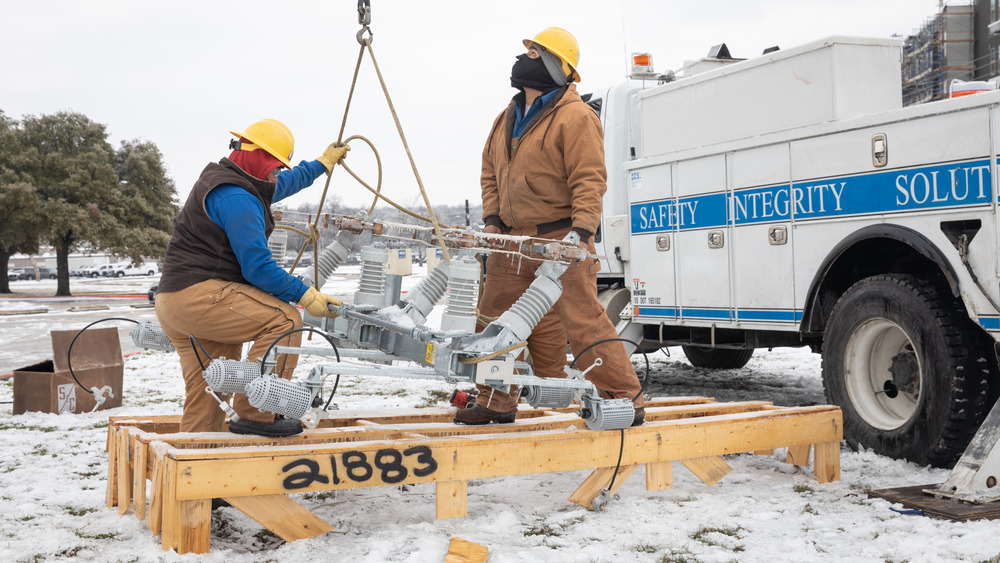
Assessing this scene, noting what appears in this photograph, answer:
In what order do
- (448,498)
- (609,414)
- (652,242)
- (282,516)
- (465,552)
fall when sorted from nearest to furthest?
(465,552) < (282,516) < (448,498) < (609,414) < (652,242)

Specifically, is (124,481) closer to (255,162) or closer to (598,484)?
(255,162)

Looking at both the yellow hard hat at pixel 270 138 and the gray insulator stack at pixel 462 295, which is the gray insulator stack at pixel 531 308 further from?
the yellow hard hat at pixel 270 138

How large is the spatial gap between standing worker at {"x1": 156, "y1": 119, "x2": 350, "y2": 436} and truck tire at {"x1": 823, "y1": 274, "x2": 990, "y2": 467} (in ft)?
10.8

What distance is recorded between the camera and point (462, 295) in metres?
4.07

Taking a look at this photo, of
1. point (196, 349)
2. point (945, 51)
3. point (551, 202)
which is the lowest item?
point (196, 349)

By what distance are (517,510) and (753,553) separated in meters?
1.23

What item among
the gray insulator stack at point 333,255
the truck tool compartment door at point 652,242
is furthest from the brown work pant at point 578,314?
the truck tool compartment door at point 652,242

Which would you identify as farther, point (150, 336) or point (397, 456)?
point (150, 336)

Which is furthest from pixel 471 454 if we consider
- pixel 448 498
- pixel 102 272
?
pixel 102 272

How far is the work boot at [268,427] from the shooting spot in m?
4.18

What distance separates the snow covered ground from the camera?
3.61 metres

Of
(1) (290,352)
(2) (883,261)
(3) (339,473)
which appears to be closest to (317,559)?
(3) (339,473)

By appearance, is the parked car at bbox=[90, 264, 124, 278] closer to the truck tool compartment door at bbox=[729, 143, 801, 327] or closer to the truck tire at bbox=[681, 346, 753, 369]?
the truck tire at bbox=[681, 346, 753, 369]

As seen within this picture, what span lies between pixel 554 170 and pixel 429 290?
0.96 metres
